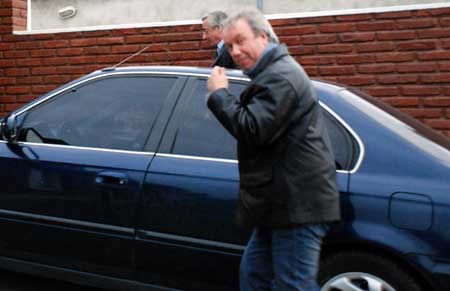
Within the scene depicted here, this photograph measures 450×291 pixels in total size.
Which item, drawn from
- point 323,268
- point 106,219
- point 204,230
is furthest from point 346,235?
point 106,219

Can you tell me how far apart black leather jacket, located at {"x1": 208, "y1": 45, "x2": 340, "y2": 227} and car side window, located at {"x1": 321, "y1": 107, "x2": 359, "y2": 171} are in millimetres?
564

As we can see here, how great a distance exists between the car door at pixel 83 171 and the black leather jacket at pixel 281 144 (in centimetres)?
111

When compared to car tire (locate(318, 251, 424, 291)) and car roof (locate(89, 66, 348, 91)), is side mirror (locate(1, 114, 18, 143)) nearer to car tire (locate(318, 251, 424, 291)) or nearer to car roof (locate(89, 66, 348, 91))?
car roof (locate(89, 66, 348, 91))

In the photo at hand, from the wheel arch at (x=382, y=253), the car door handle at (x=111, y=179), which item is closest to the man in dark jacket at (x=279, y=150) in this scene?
the wheel arch at (x=382, y=253)

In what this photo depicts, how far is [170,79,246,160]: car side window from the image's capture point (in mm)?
3492

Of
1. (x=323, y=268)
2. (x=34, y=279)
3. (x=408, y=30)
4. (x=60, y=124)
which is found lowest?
(x=34, y=279)

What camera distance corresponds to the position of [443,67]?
6098 millimetres

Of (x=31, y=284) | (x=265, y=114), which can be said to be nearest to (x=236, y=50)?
Result: (x=265, y=114)

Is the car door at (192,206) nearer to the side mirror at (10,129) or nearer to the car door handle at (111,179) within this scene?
the car door handle at (111,179)

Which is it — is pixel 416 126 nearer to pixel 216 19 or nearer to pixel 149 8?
pixel 216 19

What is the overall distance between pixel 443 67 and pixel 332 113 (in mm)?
3205

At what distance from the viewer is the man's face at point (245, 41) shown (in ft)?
8.70

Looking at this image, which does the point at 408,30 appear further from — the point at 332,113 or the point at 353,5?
the point at 332,113

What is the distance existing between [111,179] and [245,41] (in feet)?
4.41
